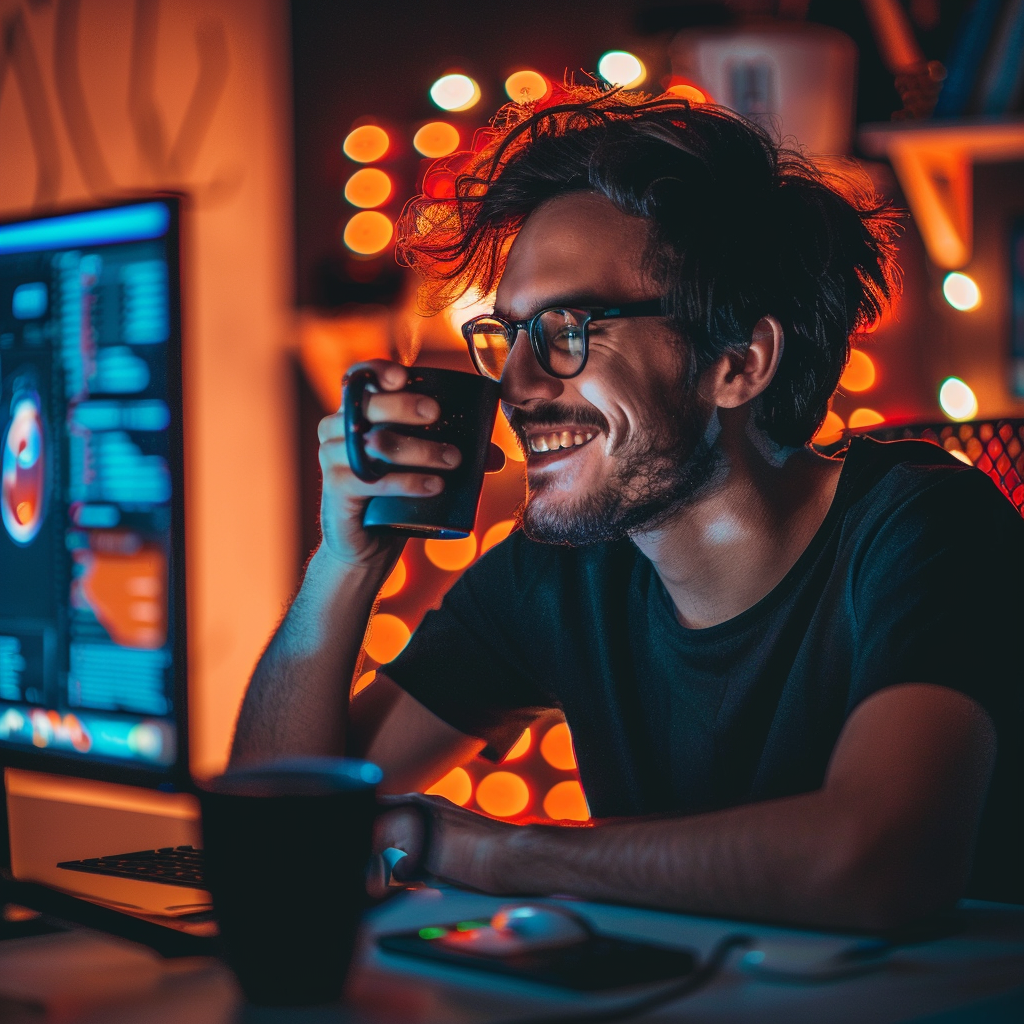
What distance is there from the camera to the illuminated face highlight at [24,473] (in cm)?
100

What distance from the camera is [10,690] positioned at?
1036 millimetres

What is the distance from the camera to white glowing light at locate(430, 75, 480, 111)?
276 centimetres

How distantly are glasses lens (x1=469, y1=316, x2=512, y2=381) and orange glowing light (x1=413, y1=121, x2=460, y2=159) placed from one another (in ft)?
4.64

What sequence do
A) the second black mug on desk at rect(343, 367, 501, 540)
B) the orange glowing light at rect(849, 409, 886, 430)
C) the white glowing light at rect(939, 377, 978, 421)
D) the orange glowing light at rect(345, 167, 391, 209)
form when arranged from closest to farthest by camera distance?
the second black mug on desk at rect(343, 367, 501, 540)
the white glowing light at rect(939, 377, 978, 421)
the orange glowing light at rect(849, 409, 886, 430)
the orange glowing light at rect(345, 167, 391, 209)

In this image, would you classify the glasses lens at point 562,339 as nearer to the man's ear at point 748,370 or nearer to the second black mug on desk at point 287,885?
the man's ear at point 748,370

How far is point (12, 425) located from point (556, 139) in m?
0.69

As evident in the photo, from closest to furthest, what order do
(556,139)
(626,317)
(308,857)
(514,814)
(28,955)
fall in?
(308,857) < (28,955) < (626,317) < (556,139) < (514,814)

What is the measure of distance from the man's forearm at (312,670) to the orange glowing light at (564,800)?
137 cm

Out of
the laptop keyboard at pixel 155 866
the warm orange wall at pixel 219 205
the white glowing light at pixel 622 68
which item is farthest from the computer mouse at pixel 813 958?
the white glowing light at pixel 622 68

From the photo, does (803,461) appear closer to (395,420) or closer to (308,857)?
(395,420)

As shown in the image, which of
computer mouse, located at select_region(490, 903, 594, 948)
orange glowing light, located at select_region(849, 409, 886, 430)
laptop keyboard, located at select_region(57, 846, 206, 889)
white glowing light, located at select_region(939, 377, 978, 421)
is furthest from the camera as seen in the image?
orange glowing light, located at select_region(849, 409, 886, 430)

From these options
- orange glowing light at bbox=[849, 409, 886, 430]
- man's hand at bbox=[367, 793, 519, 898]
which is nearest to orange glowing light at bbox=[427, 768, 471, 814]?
orange glowing light at bbox=[849, 409, 886, 430]

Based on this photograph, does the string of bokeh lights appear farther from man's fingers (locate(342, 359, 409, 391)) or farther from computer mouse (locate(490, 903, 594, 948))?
computer mouse (locate(490, 903, 594, 948))

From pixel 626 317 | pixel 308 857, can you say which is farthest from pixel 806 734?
pixel 308 857
